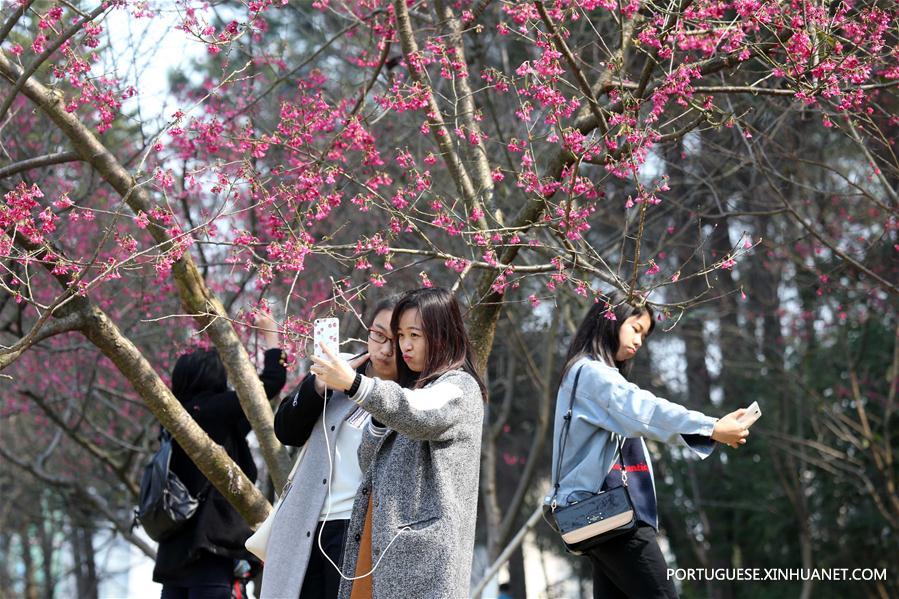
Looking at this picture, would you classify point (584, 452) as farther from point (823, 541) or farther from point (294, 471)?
point (823, 541)

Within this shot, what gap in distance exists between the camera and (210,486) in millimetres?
4582

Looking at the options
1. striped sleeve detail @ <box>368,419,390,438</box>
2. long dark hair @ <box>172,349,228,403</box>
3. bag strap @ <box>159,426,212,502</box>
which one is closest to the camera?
striped sleeve detail @ <box>368,419,390,438</box>

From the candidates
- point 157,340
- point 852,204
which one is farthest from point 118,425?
point 852,204

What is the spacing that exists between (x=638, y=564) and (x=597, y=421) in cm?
51

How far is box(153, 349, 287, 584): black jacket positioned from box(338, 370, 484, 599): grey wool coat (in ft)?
4.34

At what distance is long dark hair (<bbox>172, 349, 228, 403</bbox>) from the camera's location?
4.78 m

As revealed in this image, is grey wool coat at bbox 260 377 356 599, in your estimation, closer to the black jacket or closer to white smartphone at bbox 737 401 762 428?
the black jacket

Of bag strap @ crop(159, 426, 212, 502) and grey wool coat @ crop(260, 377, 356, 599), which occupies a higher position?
bag strap @ crop(159, 426, 212, 502)

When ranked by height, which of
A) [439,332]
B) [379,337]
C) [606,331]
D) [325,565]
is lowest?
[325,565]

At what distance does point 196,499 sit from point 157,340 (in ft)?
15.4

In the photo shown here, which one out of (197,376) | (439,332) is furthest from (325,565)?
(197,376)

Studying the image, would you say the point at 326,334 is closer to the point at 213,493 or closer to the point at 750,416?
the point at 750,416

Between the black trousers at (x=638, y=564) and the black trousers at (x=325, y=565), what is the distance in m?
0.95

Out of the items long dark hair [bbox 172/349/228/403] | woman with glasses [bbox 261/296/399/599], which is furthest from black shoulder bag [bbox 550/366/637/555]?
long dark hair [bbox 172/349/228/403]
